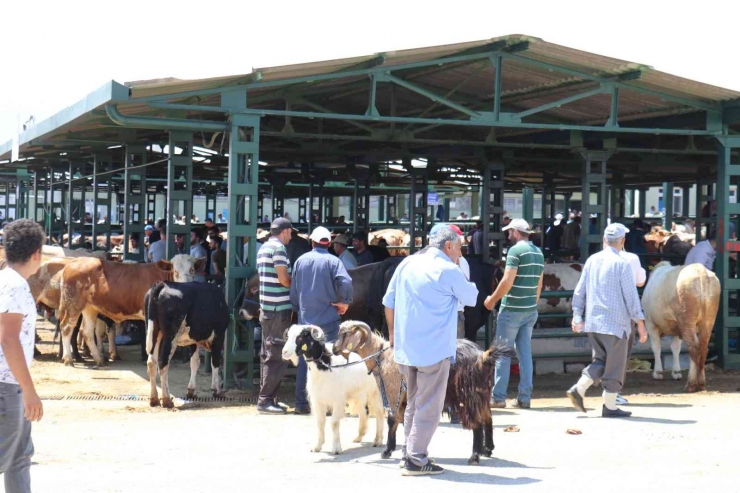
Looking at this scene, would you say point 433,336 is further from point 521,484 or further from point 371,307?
point 371,307

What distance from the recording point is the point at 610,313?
10.1 metres

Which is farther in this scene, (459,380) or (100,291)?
(100,291)

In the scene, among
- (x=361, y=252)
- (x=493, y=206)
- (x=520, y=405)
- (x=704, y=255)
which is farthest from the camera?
(x=493, y=206)

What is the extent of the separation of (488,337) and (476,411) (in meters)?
5.50

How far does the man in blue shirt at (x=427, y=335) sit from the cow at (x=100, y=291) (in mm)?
7304

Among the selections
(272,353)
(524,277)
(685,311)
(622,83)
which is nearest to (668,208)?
(622,83)

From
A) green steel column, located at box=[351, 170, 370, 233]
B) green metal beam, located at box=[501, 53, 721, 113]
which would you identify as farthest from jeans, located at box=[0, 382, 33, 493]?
green steel column, located at box=[351, 170, 370, 233]

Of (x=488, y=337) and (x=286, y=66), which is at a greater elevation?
(x=286, y=66)

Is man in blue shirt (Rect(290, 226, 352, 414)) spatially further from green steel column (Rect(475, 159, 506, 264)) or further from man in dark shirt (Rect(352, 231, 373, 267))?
green steel column (Rect(475, 159, 506, 264))

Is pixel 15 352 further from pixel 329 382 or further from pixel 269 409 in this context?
pixel 269 409

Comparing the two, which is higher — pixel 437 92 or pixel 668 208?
pixel 437 92

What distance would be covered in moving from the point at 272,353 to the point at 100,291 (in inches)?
183

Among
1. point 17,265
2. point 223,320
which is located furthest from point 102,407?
point 17,265

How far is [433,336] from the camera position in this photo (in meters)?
7.42
